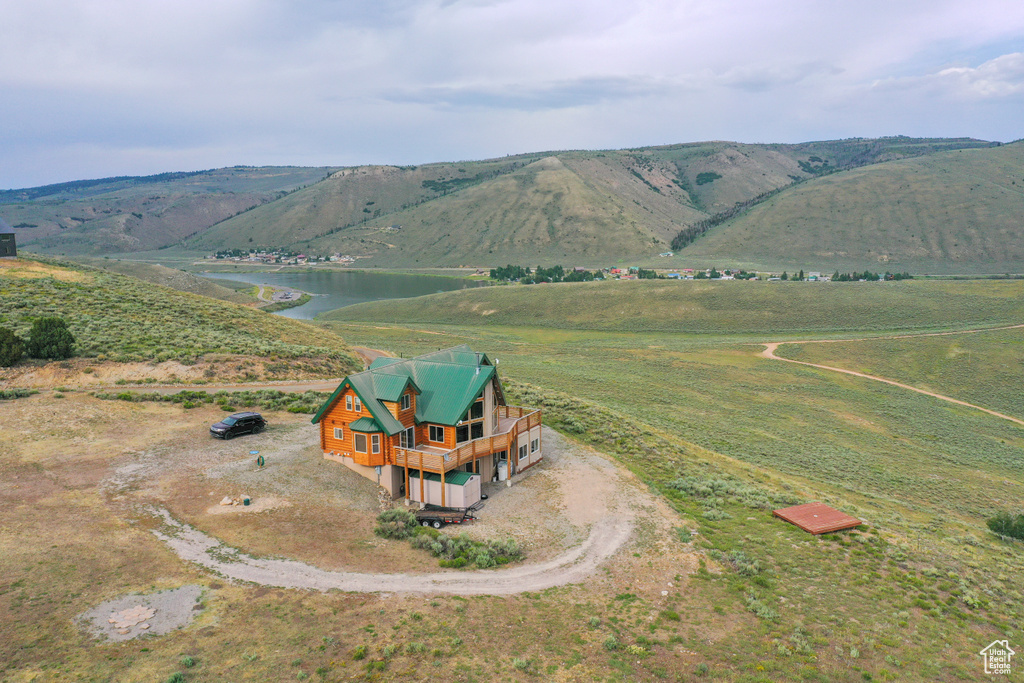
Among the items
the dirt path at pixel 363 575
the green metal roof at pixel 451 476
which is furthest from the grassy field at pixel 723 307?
the dirt path at pixel 363 575

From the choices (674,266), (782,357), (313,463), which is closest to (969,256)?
(674,266)

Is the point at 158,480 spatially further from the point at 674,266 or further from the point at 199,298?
the point at 674,266

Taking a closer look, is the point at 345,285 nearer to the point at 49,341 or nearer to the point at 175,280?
the point at 175,280

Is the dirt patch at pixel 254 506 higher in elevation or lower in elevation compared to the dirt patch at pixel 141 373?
lower

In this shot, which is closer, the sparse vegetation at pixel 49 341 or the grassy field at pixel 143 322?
the sparse vegetation at pixel 49 341

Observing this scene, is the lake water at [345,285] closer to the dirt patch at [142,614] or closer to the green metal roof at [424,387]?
the green metal roof at [424,387]

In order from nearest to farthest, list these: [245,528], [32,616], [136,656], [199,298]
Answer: [136,656], [32,616], [245,528], [199,298]
